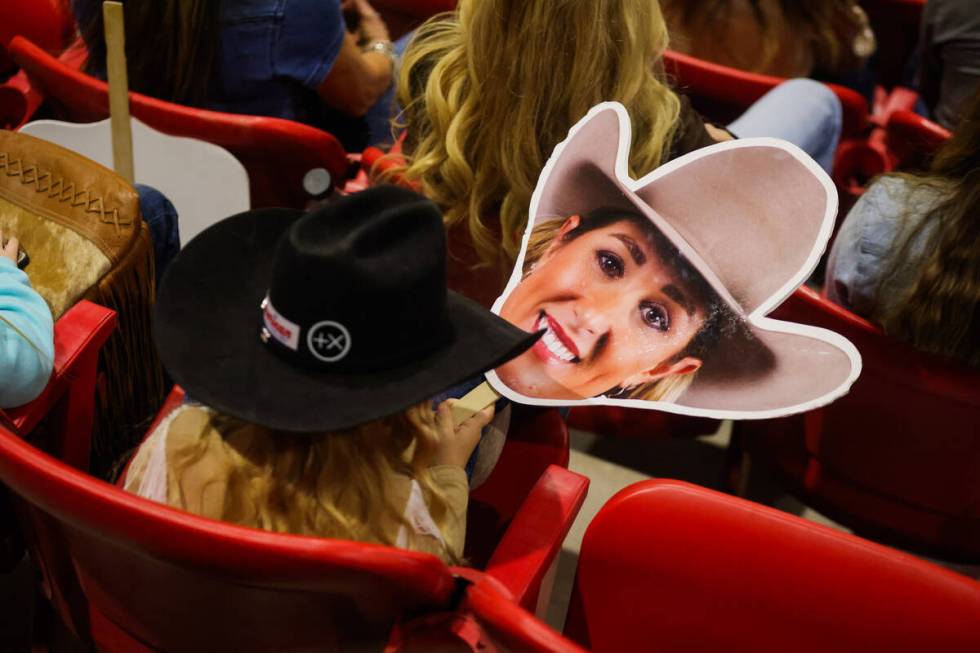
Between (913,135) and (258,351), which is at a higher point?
(258,351)

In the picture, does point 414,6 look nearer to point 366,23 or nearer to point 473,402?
point 366,23

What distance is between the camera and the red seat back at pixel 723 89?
7.22 feet

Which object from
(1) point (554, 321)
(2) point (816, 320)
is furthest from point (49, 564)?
(2) point (816, 320)

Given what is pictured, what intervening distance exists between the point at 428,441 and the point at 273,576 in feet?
0.80

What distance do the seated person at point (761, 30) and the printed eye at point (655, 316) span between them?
1303mm

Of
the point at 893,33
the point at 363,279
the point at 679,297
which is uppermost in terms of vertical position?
the point at 363,279

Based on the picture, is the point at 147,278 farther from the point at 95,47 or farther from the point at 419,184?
the point at 95,47

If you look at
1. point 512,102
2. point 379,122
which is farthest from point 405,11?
point 512,102

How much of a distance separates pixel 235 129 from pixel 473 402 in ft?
2.40

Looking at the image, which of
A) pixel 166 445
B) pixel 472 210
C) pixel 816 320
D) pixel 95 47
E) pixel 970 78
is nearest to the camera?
pixel 166 445

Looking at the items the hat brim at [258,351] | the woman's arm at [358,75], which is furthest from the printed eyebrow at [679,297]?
the woman's arm at [358,75]

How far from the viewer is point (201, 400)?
37.6 inches

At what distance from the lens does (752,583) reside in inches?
40.1

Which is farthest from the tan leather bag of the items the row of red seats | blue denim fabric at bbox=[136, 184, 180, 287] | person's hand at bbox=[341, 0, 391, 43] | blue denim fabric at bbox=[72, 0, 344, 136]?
person's hand at bbox=[341, 0, 391, 43]
